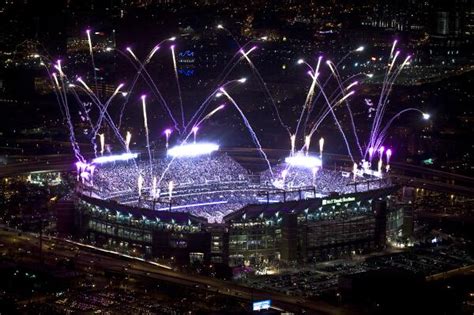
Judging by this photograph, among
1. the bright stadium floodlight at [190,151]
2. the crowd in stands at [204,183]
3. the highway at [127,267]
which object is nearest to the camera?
the highway at [127,267]

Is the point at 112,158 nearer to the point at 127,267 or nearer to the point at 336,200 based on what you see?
the point at 127,267

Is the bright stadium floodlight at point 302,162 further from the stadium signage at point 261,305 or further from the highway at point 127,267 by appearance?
the stadium signage at point 261,305

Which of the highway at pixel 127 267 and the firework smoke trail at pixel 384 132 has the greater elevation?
the firework smoke trail at pixel 384 132

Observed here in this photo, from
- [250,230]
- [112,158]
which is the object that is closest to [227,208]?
[250,230]

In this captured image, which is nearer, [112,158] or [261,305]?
[261,305]

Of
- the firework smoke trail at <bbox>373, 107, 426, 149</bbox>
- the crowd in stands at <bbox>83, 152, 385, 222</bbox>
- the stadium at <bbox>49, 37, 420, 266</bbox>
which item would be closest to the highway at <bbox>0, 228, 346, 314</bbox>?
the stadium at <bbox>49, 37, 420, 266</bbox>

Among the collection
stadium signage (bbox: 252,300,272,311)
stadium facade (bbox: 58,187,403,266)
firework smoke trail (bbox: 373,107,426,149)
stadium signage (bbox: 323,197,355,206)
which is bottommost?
stadium signage (bbox: 252,300,272,311)

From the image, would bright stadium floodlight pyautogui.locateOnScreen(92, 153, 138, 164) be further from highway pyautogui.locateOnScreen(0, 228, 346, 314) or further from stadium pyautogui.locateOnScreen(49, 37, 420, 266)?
highway pyautogui.locateOnScreen(0, 228, 346, 314)

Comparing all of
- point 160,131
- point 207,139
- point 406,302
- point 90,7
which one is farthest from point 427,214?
point 90,7

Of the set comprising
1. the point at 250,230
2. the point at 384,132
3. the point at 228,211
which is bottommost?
the point at 250,230

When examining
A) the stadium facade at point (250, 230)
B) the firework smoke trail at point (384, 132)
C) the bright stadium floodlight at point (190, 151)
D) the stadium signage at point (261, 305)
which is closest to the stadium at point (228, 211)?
the stadium facade at point (250, 230)

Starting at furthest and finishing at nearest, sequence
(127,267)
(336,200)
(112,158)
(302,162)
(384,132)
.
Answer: (384,132), (302,162), (112,158), (336,200), (127,267)

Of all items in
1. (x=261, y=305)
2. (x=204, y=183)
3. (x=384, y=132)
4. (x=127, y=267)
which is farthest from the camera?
(x=384, y=132)

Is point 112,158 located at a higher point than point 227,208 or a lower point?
higher
